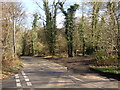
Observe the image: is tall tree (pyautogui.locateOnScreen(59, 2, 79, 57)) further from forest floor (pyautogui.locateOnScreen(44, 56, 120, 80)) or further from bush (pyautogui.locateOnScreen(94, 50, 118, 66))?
bush (pyautogui.locateOnScreen(94, 50, 118, 66))

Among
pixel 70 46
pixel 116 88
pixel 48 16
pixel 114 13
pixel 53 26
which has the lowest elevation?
pixel 116 88

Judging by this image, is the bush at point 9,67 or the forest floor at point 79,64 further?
the forest floor at point 79,64

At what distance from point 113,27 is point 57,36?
27855 mm

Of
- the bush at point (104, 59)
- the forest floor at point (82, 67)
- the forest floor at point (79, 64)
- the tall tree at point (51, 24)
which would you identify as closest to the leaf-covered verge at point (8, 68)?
the forest floor at point (82, 67)

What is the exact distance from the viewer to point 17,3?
2405cm

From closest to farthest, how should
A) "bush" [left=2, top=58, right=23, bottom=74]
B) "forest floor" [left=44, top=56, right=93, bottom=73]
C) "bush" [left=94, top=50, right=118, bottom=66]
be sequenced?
"bush" [left=2, top=58, right=23, bottom=74]
"forest floor" [left=44, top=56, right=93, bottom=73]
"bush" [left=94, top=50, right=118, bottom=66]

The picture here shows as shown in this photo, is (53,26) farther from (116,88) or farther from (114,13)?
(116,88)

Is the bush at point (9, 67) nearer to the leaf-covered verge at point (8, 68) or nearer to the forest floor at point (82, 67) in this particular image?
the leaf-covered verge at point (8, 68)

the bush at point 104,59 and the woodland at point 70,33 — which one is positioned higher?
the woodland at point 70,33

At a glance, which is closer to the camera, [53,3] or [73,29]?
[73,29]

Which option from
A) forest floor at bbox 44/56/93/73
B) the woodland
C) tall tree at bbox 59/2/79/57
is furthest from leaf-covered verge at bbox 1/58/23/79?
tall tree at bbox 59/2/79/57

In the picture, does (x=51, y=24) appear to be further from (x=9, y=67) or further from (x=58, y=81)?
(x=58, y=81)

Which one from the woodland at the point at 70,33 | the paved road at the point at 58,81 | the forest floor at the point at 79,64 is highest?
the woodland at the point at 70,33

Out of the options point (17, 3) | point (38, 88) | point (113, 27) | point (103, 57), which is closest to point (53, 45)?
point (17, 3)
